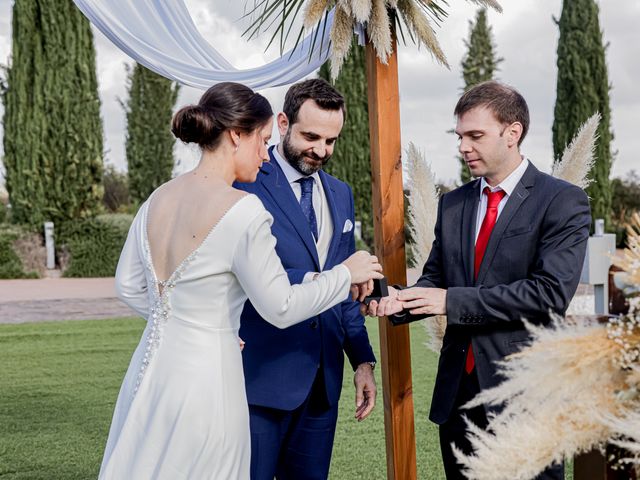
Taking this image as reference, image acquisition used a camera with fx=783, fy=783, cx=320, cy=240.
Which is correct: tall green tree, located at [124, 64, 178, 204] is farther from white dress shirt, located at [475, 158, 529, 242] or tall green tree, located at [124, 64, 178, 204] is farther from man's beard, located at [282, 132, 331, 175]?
white dress shirt, located at [475, 158, 529, 242]

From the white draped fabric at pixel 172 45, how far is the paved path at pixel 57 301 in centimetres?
745

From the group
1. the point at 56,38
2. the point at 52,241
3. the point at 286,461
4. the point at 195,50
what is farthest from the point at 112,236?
the point at 286,461

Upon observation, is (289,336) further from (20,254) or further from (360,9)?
(20,254)

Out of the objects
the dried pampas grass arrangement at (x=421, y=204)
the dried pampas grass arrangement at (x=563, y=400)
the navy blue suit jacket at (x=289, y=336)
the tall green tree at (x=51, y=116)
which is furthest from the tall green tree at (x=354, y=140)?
the dried pampas grass arrangement at (x=563, y=400)

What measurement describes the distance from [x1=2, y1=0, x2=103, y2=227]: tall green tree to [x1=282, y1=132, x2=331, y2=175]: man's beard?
14.5 meters

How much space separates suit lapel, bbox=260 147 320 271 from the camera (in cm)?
281

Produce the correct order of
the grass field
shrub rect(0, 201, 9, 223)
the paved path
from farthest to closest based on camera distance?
shrub rect(0, 201, 9, 223), the paved path, the grass field

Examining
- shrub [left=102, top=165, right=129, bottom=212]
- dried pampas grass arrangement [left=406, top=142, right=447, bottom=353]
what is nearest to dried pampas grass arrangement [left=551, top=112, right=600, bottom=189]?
dried pampas grass arrangement [left=406, top=142, right=447, bottom=353]

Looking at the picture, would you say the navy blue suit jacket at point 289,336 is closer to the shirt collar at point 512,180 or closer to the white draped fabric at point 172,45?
the shirt collar at point 512,180

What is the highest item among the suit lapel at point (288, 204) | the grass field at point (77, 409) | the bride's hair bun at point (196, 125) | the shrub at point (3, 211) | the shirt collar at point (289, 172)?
the shrub at point (3, 211)

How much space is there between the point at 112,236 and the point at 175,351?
14736 mm

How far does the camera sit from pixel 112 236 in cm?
1650

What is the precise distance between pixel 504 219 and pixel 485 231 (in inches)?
3.9

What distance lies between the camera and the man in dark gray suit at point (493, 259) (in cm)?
246
